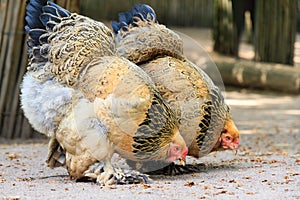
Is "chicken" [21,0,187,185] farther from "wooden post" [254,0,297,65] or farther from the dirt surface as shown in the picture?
"wooden post" [254,0,297,65]

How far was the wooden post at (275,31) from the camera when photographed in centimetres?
1170

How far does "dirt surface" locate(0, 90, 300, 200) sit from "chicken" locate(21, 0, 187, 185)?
19 centimetres

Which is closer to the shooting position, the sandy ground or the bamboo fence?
the sandy ground

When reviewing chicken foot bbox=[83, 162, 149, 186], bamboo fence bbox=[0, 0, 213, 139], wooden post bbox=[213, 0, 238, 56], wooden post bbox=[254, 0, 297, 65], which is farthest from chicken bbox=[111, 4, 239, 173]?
wooden post bbox=[213, 0, 238, 56]

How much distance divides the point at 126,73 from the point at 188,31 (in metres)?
12.8

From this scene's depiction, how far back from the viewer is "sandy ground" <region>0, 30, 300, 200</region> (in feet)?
13.1

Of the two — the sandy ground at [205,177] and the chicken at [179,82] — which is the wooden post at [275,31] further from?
the chicken at [179,82]

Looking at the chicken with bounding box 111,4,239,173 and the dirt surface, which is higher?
the chicken with bounding box 111,4,239,173

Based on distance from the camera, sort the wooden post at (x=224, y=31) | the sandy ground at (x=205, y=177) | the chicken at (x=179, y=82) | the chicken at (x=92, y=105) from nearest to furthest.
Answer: the sandy ground at (x=205, y=177) < the chicken at (x=92, y=105) < the chicken at (x=179, y=82) < the wooden post at (x=224, y=31)

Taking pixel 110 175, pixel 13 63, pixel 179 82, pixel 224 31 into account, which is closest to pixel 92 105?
pixel 110 175

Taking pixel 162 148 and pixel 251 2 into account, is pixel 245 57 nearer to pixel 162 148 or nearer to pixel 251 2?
pixel 251 2

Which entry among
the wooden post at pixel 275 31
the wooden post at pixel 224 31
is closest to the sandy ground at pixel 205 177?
the wooden post at pixel 275 31

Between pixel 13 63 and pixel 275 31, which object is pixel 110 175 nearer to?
pixel 13 63

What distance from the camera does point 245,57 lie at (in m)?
13.3
